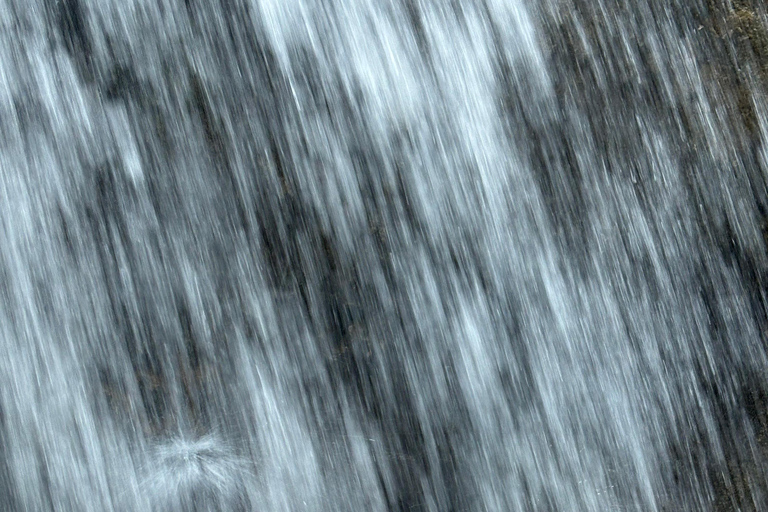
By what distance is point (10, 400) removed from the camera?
2607 mm

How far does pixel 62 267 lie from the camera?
8.60ft

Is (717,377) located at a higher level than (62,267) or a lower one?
lower

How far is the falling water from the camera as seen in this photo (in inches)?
103

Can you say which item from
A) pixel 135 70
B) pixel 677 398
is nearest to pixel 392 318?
pixel 677 398

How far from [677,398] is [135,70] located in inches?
83.4

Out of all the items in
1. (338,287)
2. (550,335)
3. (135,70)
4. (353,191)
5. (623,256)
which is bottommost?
(550,335)

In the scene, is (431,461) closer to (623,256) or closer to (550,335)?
(550,335)

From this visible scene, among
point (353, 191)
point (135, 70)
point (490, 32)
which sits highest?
point (135, 70)

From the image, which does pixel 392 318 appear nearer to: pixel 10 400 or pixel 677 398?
pixel 677 398

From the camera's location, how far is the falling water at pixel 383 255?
262cm

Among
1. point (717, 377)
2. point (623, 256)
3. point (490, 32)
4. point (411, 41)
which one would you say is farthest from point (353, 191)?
point (717, 377)

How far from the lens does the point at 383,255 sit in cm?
267

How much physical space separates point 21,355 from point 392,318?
4.01 feet

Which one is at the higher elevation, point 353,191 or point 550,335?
point 353,191
